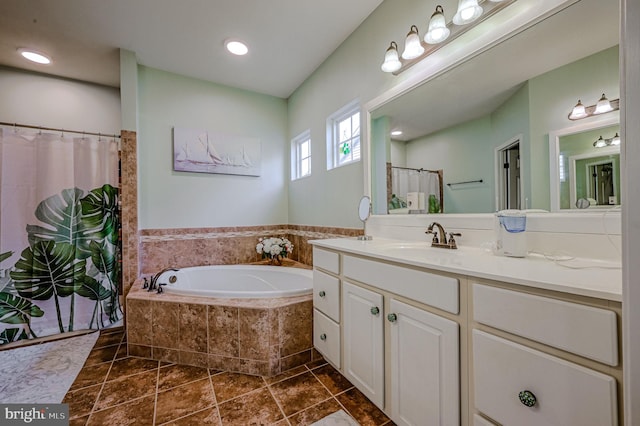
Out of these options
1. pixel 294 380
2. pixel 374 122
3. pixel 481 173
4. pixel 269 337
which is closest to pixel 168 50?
pixel 374 122

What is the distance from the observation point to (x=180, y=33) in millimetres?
2080

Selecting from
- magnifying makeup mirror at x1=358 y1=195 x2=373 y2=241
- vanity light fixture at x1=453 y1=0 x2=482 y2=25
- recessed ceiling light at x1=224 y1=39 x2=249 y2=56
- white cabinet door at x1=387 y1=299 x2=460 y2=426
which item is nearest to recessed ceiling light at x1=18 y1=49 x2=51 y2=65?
recessed ceiling light at x1=224 y1=39 x2=249 y2=56

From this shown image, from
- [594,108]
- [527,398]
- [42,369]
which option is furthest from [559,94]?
[42,369]

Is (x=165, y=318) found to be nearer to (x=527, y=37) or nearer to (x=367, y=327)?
(x=367, y=327)

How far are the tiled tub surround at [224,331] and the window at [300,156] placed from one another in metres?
1.69

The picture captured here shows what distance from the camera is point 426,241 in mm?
1593

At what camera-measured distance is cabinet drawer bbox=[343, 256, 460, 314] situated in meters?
0.91

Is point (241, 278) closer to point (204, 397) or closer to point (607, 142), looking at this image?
point (204, 397)

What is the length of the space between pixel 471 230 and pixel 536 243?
11.6 inches

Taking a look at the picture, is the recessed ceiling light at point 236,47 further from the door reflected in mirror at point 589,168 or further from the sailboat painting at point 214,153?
the door reflected in mirror at point 589,168

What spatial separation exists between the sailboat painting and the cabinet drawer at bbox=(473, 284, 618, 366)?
2.70 m

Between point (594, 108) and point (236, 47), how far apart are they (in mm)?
2428

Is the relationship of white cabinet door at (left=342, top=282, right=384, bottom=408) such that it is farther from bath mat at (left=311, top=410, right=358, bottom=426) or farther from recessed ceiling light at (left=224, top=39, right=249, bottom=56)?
recessed ceiling light at (left=224, top=39, right=249, bottom=56)

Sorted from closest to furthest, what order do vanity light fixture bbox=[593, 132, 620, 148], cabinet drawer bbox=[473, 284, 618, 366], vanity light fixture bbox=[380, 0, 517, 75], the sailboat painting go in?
cabinet drawer bbox=[473, 284, 618, 366], vanity light fixture bbox=[593, 132, 620, 148], vanity light fixture bbox=[380, 0, 517, 75], the sailboat painting
